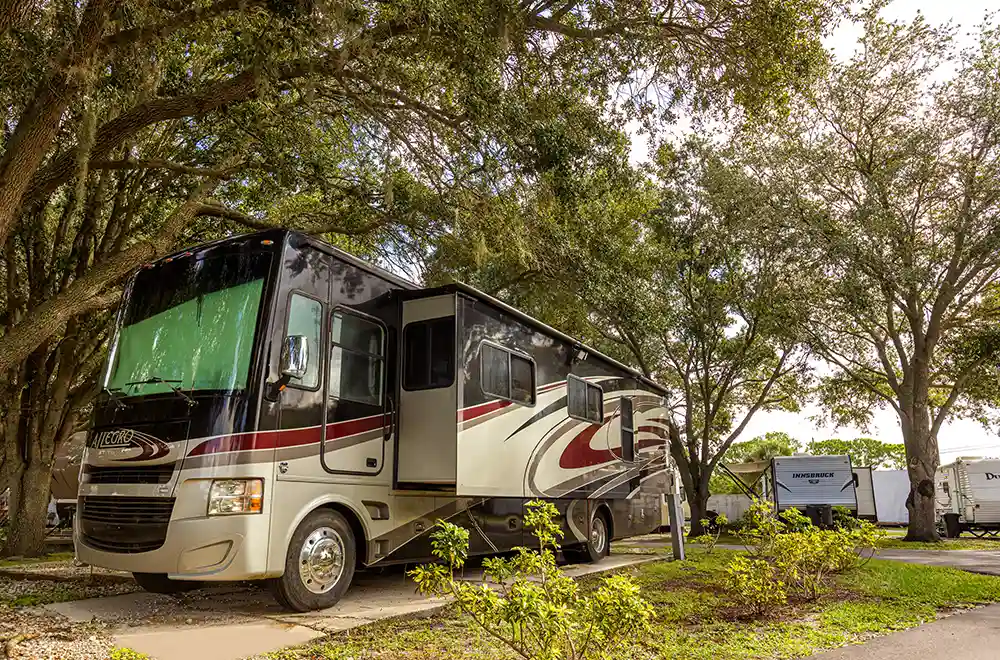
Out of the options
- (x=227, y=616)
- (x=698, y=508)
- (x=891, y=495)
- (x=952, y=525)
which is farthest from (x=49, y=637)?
(x=891, y=495)

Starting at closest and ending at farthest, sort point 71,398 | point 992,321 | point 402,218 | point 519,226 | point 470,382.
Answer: point 470,382, point 519,226, point 402,218, point 71,398, point 992,321

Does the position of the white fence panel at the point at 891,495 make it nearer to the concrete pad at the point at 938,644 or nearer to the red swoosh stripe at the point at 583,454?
the red swoosh stripe at the point at 583,454

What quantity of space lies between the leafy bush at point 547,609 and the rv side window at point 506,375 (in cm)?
353

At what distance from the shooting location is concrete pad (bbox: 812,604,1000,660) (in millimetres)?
4617

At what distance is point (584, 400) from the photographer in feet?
33.6

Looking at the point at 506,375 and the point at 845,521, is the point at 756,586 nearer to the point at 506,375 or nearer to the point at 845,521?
the point at 506,375

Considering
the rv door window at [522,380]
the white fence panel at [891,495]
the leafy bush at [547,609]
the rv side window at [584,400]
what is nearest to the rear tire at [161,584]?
the leafy bush at [547,609]

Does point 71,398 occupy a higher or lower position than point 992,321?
lower

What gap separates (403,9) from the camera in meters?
6.51

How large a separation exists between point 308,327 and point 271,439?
3.50ft

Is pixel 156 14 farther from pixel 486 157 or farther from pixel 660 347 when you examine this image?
pixel 660 347

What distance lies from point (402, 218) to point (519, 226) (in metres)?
1.75

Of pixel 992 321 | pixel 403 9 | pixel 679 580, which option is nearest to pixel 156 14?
pixel 403 9

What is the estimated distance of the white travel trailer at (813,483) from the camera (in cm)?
2111
